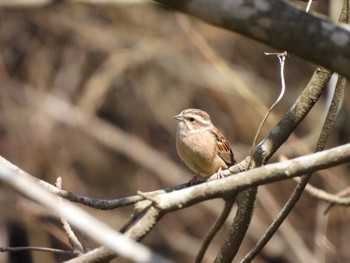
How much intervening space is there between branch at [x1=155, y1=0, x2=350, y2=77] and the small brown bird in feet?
8.79

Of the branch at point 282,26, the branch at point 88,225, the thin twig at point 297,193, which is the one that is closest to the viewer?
the branch at point 88,225

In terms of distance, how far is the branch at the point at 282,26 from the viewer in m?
1.91

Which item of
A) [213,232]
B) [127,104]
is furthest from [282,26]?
[127,104]

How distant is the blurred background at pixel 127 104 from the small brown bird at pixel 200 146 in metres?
3.66

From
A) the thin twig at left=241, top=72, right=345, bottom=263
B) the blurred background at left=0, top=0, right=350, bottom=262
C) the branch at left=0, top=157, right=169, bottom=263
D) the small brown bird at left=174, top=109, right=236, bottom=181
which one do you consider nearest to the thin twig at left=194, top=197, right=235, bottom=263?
the thin twig at left=241, top=72, right=345, bottom=263

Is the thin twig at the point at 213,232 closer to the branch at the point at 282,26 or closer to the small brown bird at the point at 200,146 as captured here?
the branch at the point at 282,26

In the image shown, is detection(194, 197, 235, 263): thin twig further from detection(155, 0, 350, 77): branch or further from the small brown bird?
the small brown bird

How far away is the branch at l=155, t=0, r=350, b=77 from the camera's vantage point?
6.25 ft

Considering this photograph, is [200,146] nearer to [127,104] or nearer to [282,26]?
[282,26]

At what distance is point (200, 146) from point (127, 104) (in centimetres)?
525

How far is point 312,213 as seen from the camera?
8.65 meters

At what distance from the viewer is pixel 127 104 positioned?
9.94 metres

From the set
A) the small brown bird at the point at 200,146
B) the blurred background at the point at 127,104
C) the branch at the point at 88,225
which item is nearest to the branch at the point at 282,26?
the branch at the point at 88,225

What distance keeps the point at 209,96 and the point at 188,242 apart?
186 centimetres
